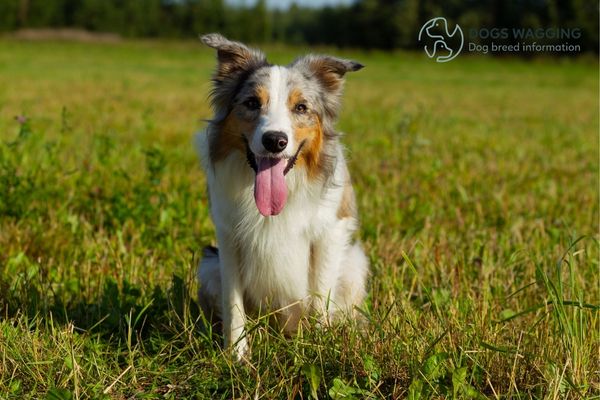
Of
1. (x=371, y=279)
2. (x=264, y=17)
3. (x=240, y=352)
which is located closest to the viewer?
(x=240, y=352)

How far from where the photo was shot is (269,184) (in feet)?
11.0

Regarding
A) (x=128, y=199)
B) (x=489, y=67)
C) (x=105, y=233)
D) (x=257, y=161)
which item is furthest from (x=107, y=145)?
(x=489, y=67)

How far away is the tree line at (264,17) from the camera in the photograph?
60.7 m

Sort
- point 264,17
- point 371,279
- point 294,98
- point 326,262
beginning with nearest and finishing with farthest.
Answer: point 294,98
point 326,262
point 371,279
point 264,17

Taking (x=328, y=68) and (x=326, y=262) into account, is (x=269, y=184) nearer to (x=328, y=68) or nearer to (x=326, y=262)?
(x=326, y=262)

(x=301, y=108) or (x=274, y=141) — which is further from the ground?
(x=301, y=108)

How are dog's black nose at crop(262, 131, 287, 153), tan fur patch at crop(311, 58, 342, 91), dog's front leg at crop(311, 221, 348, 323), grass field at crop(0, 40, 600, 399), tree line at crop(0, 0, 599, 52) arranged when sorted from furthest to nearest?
1. tree line at crop(0, 0, 599, 52)
2. tan fur patch at crop(311, 58, 342, 91)
3. dog's front leg at crop(311, 221, 348, 323)
4. dog's black nose at crop(262, 131, 287, 153)
5. grass field at crop(0, 40, 600, 399)

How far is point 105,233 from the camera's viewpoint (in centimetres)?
501

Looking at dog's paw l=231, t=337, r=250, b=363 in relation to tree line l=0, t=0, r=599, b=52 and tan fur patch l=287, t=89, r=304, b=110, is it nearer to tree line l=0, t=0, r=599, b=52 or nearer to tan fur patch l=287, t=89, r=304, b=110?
tan fur patch l=287, t=89, r=304, b=110

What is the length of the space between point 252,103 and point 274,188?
0.47 m

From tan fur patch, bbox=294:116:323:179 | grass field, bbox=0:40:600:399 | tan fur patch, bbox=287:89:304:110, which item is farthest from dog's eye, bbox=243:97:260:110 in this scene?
grass field, bbox=0:40:600:399

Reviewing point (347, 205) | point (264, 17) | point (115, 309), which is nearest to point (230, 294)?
point (115, 309)

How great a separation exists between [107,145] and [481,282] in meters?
3.63

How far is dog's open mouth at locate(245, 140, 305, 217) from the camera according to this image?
3.36 m
